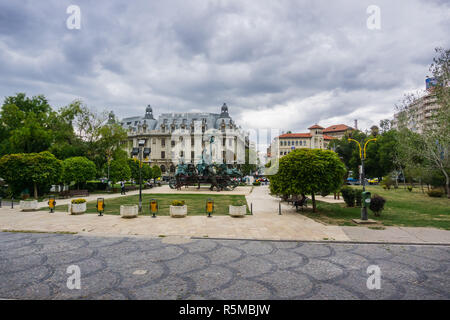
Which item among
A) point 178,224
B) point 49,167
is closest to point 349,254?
point 178,224

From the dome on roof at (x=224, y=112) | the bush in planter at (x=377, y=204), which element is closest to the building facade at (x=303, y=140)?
the dome on roof at (x=224, y=112)

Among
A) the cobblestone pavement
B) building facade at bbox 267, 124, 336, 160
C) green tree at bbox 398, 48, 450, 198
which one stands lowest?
the cobblestone pavement

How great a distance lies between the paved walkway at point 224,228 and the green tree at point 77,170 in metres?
14.4

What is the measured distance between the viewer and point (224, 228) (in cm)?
1138

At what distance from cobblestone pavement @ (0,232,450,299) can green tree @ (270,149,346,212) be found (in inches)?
219

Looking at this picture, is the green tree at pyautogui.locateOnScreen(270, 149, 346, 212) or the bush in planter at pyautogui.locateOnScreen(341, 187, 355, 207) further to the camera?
the bush in planter at pyautogui.locateOnScreen(341, 187, 355, 207)

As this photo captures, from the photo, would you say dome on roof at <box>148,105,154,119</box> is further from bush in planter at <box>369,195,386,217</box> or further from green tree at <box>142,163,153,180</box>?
bush in planter at <box>369,195,386,217</box>

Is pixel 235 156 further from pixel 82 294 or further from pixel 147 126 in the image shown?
pixel 82 294

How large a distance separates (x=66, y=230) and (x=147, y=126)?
73.5m

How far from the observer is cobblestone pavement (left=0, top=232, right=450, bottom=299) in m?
5.31

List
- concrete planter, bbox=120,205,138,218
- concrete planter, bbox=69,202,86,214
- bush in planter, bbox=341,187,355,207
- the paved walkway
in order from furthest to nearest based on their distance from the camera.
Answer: bush in planter, bbox=341,187,355,207, concrete planter, bbox=69,202,86,214, concrete planter, bbox=120,205,138,218, the paved walkway

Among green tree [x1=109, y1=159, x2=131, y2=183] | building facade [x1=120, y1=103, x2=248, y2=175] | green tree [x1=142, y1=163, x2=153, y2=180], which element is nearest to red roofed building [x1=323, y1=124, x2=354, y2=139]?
building facade [x1=120, y1=103, x2=248, y2=175]

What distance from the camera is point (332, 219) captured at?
13695 millimetres

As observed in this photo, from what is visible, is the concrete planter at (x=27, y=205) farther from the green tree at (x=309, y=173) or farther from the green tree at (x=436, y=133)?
the green tree at (x=436, y=133)
